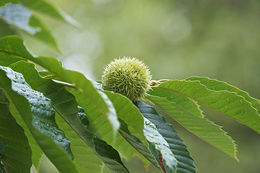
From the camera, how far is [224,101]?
3.01 ft

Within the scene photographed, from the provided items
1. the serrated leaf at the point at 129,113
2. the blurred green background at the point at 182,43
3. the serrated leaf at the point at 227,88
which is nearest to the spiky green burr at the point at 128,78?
the serrated leaf at the point at 227,88

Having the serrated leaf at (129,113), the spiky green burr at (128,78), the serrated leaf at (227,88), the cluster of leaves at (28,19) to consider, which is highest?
the cluster of leaves at (28,19)

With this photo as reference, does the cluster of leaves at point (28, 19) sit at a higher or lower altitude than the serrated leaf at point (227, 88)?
higher

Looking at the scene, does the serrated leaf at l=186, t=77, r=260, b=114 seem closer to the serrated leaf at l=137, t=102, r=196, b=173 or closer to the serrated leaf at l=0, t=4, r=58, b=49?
the serrated leaf at l=137, t=102, r=196, b=173

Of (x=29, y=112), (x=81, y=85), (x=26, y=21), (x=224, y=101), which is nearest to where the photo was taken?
(x=81, y=85)

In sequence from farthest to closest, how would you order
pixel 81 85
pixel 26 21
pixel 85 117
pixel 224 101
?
pixel 26 21 < pixel 224 101 < pixel 85 117 < pixel 81 85

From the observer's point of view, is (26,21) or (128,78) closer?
(128,78)

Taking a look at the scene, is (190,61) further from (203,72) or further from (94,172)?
(94,172)

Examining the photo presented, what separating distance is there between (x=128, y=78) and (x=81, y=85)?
1.70 ft

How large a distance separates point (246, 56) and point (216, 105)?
200 inches

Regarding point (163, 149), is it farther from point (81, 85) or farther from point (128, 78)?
point (128, 78)

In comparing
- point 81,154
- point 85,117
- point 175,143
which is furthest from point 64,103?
point 175,143

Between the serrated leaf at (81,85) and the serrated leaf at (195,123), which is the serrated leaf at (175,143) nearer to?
the serrated leaf at (195,123)

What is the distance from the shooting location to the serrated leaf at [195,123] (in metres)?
0.94
